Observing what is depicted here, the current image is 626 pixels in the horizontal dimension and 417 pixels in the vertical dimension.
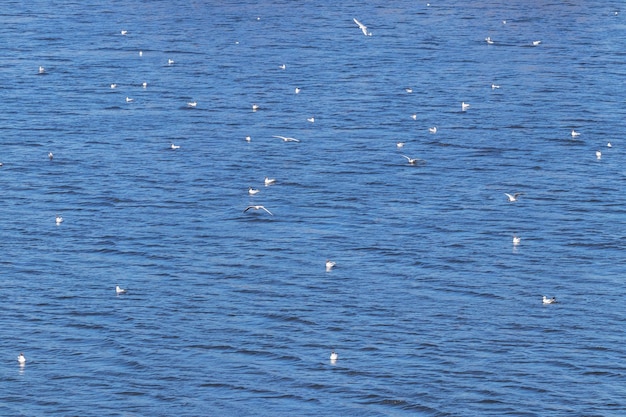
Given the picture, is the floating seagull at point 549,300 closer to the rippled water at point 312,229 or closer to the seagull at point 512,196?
the rippled water at point 312,229

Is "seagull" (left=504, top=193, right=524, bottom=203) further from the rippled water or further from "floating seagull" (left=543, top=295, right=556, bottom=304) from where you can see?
"floating seagull" (left=543, top=295, right=556, bottom=304)

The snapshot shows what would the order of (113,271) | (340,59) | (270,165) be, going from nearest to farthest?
(113,271) → (270,165) → (340,59)

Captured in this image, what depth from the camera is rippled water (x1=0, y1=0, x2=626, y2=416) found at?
59.7m

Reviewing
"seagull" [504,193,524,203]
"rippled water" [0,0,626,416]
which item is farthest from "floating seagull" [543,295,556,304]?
"seagull" [504,193,524,203]

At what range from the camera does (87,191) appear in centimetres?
8331

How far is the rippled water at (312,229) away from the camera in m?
59.7

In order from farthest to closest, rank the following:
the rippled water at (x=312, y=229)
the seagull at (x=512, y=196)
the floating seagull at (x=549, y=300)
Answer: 1. the seagull at (x=512, y=196)
2. the floating seagull at (x=549, y=300)
3. the rippled water at (x=312, y=229)

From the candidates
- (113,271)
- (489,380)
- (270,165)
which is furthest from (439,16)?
(489,380)

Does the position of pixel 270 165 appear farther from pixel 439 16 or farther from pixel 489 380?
pixel 439 16

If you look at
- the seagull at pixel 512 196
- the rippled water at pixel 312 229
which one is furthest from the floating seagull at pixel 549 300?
the seagull at pixel 512 196

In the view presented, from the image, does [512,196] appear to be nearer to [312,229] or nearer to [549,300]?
[312,229]

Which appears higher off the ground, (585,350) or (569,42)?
(569,42)

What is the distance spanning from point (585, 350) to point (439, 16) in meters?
83.0

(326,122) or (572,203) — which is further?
(326,122)
